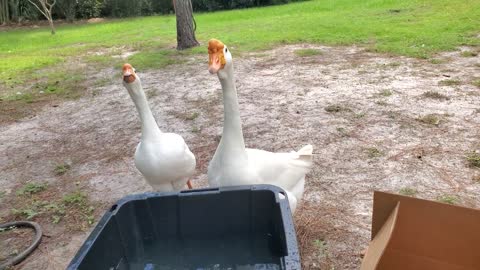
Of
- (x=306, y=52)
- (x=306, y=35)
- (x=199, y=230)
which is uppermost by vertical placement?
(x=306, y=35)

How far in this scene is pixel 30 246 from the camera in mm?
2688

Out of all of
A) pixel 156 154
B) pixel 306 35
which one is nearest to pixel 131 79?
pixel 156 154

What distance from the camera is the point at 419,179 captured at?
297cm

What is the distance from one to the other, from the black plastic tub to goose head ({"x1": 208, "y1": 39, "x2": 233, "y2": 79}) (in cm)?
59

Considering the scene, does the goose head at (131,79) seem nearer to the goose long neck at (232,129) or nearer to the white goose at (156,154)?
the white goose at (156,154)

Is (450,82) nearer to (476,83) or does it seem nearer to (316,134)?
(476,83)

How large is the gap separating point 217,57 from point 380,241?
3.70 feet

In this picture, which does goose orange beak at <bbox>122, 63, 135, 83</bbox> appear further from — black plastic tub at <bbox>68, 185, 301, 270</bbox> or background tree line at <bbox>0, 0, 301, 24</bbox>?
background tree line at <bbox>0, 0, 301, 24</bbox>

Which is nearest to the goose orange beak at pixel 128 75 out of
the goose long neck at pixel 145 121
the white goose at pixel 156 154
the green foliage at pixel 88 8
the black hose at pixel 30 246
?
the white goose at pixel 156 154

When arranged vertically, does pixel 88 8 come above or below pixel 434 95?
above

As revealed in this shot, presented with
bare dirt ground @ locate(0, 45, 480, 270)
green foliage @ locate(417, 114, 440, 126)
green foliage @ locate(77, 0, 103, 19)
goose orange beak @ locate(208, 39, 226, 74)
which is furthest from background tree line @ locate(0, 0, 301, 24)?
goose orange beak @ locate(208, 39, 226, 74)

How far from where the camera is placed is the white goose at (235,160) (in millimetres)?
2129

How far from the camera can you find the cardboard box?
1.60 meters

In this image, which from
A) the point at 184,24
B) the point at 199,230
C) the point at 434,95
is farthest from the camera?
the point at 184,24
